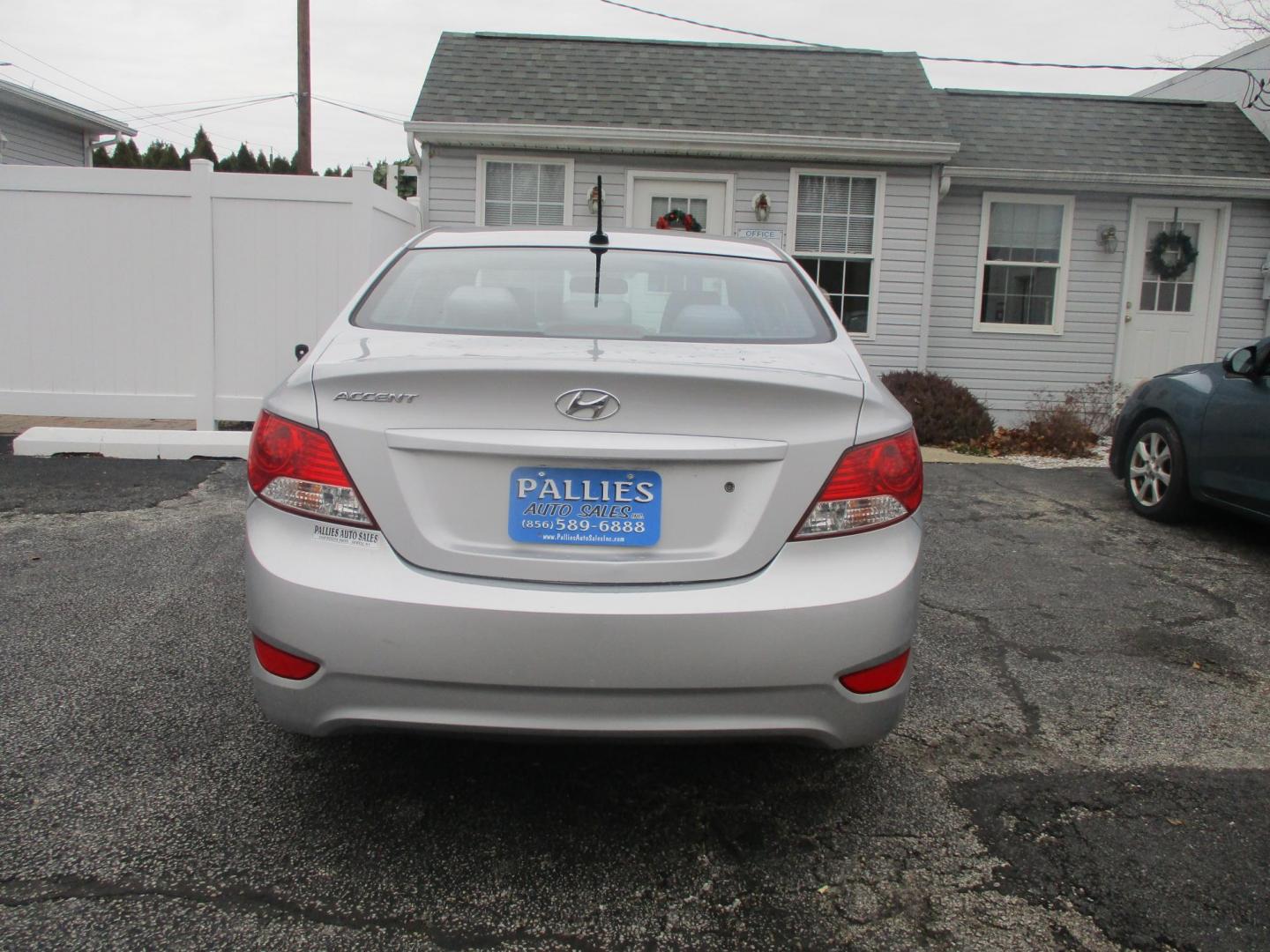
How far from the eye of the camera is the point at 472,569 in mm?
2143

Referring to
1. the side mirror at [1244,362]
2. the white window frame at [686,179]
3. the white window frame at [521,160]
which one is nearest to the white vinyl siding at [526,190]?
the white window frame at [521,160]

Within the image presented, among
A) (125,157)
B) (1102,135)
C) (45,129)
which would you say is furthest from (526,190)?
(125,157)

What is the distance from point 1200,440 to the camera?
18.8ft

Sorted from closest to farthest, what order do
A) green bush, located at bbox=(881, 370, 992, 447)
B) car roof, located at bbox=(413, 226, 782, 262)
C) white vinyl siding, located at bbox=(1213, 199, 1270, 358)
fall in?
car roof, located at bbox=(413, 226, 782, 262)
green bush, located at bbox=(881, 370, 992, 447)
white vinyl siding, located at bbox=(1213, 199, 1270, 358)

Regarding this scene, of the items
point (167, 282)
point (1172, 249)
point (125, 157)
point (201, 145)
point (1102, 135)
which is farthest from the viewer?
point (201, 145)

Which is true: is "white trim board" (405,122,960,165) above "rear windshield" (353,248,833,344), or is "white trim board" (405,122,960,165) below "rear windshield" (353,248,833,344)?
above

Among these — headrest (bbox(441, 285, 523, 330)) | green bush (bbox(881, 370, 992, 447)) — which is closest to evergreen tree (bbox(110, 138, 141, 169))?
green bush (bbox(881, 370, 992, 447))

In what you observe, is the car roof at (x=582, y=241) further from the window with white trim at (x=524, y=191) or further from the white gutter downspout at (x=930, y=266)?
the white gutter downspout at (x=930, y=266)

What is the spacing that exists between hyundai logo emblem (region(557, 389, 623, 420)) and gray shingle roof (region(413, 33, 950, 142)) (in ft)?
30.6

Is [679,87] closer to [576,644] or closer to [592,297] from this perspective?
[592,297]

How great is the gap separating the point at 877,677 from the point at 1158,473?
4892 millimetres

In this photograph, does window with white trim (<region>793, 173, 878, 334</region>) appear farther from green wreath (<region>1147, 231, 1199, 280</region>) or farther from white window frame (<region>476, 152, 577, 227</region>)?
green wreath (<region>1147, 231, 1199, 280</region>)

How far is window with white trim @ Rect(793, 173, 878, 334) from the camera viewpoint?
11.1 m

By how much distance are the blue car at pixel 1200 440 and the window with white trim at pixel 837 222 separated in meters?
4.98
